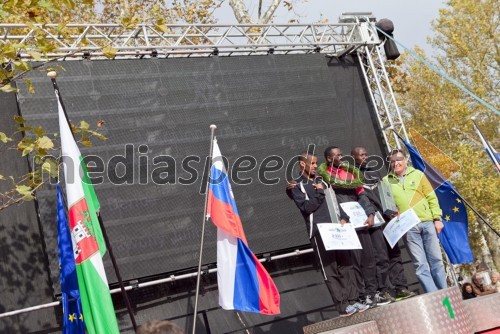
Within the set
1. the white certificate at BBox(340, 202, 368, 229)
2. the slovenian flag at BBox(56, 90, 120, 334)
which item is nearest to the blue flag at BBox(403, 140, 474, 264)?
the white certificate at BBox(340, 202, 368, 229)

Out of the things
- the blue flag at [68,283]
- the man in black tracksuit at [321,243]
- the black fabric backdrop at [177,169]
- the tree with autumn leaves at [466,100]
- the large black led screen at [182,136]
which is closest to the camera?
the man in black tracksuit at [321,243]

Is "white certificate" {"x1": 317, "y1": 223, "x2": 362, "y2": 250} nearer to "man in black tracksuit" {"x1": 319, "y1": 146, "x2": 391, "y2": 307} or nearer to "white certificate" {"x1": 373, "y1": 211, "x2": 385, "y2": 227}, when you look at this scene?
"man in black tracksuit" {"x1": 319, "y1": 146, "x2": 391, "y2": 307}

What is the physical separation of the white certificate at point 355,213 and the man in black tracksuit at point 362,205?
5 cm

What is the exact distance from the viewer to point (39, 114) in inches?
268

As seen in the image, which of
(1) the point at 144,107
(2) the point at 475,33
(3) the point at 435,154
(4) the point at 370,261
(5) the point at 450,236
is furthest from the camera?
(2) the point at 475,33

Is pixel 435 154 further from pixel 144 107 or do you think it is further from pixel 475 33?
pixel 475 33

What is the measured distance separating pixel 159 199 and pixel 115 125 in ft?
2.80

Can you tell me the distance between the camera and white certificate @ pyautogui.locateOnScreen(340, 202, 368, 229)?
626 cm

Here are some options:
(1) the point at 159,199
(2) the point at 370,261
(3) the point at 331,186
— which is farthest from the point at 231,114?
(2) the point at 370,261

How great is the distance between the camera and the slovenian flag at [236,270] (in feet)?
19.9

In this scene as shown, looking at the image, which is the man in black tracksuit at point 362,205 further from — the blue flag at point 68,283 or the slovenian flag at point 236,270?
the blue flag at point 68,283

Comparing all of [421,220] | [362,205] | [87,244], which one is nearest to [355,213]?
[362,205]

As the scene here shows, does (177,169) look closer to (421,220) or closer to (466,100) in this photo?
(421,220)

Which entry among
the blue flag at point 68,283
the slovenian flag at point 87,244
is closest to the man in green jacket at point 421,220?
the slovenian flag at point 87,244
